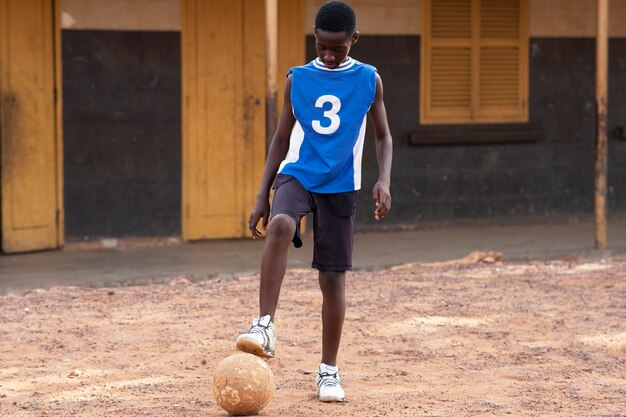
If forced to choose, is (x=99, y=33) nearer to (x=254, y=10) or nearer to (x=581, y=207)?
(x=254, y=10)

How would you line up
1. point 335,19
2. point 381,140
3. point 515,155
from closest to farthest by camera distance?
point 335,19, point 381,140, point 515,155

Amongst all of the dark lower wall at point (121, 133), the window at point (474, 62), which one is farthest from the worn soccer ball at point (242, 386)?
the window at point (474, 62)

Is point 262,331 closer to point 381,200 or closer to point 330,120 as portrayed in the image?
point 381,200

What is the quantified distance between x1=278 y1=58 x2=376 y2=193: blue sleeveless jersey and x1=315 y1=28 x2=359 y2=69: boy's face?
0.07 meters

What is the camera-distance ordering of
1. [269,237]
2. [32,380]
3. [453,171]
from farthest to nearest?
1. [453,171]
2. [32,380]
3. [269,237]

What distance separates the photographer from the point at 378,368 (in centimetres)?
662

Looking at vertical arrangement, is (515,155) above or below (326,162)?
below

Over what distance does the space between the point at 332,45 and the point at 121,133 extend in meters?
6.16

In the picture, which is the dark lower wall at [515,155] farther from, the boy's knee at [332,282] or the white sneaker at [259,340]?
the white sneaker at [259,340]

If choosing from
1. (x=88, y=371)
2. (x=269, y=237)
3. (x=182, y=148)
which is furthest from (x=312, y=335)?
(x=182, y=148)

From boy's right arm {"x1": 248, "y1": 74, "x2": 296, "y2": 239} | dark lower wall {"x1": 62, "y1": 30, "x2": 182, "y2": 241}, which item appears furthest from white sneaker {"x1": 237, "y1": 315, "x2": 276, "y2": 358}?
dark lower wall {"x1": 62, "y1": 30, "x2": 182, "y2": 241}

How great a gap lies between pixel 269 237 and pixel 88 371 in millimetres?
1624

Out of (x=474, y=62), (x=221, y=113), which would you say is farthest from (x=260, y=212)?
(x=474, y=62)

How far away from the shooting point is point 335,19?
5.35m
